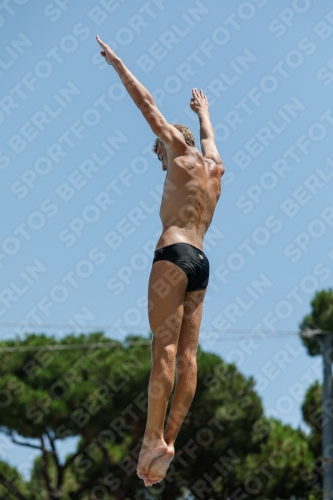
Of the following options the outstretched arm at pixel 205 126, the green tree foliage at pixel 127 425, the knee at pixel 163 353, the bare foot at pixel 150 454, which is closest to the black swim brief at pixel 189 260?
the knee at pixel 163 353

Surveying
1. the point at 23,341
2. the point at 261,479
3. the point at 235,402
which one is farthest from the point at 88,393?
the point at 261,479

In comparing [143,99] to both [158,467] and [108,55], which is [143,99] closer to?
[108,55]

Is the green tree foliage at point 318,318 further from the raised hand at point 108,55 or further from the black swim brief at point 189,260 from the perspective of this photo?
the raised hand at point 108,55

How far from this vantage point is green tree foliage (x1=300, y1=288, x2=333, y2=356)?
23172 mm

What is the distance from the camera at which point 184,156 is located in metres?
6.12

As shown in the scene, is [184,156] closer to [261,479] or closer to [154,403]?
[154,403]

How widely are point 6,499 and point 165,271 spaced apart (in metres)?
22.2

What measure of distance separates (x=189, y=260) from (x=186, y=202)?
0.48m

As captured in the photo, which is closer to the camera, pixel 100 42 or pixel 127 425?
pixel 100 42

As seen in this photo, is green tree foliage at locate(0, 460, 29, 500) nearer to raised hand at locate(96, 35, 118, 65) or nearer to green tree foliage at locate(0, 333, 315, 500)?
green tree foliage at locate(0, 333, 315, 500)

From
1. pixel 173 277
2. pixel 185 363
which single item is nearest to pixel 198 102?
pixel 173 277

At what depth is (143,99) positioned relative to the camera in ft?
19.4

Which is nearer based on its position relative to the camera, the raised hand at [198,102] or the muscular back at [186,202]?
the muscular back at [186,202]

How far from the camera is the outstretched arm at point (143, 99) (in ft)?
19.4
